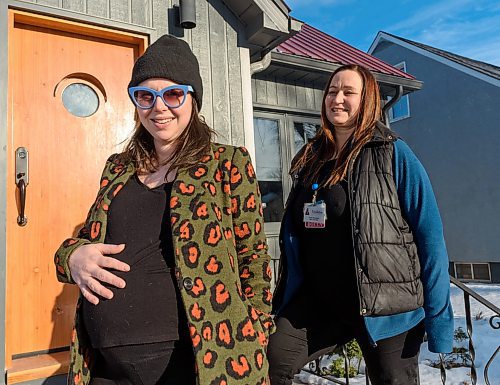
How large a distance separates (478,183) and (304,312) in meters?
11.4

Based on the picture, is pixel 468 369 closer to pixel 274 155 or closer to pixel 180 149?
pixel 274 155

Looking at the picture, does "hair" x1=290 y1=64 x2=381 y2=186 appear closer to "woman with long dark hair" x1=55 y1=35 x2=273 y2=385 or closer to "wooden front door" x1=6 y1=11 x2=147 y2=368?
"woman with long dark hair" x1=55 y1=35 x2=273 y2=385


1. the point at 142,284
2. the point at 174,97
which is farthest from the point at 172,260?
the point at 174,97

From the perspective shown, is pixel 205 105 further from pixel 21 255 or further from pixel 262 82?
pixel 262 82

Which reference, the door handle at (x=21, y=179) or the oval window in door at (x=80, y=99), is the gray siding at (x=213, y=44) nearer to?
the oval window in door at (x=80, y=99)

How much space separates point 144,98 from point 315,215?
85 cm

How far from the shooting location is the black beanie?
1373mm

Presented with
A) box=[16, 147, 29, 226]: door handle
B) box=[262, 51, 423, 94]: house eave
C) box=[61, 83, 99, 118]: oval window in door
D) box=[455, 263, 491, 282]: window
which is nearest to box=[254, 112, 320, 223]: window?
box=[262, 51, 423, 94]: house eave

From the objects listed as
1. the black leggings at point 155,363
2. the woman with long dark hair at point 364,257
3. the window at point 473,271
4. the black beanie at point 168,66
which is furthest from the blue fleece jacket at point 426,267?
the window at point 473,271

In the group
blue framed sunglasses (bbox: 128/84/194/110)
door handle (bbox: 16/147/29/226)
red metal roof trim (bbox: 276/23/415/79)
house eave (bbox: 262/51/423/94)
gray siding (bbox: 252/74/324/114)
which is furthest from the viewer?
red metal roof trim (bbox: 276/23/415/79)

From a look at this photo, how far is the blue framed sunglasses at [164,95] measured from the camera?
53.5 inches

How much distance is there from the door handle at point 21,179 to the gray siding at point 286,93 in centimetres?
313

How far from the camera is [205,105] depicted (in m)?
3.17

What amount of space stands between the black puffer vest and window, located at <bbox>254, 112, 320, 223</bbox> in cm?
358
